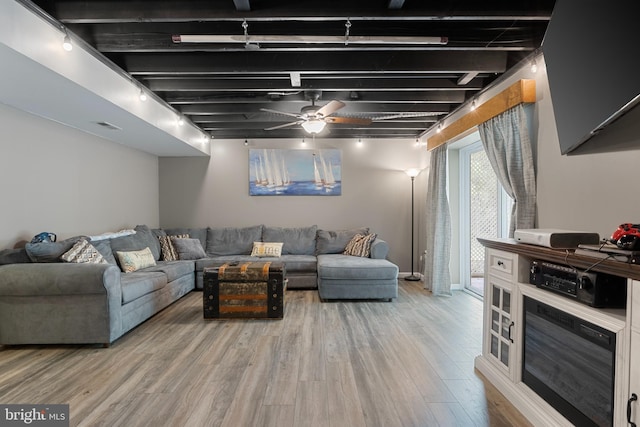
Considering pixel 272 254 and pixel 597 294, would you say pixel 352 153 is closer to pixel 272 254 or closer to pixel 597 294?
pixel 272 254

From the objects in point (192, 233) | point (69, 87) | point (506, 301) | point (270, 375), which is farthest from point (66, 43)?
point (506, 301)

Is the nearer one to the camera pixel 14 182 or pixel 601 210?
pixel 601 210

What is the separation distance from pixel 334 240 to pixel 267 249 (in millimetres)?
1116

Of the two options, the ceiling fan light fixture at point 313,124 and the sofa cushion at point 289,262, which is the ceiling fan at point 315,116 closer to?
the ceiling fan light fixture at point 313,124

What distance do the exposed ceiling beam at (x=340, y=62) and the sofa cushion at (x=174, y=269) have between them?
2334mm

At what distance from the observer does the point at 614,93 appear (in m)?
1.45

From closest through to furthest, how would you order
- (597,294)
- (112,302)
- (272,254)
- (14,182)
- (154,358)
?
(597,294)
(154,358)
(112,302)
(14,182)
(272,254)

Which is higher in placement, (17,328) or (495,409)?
(17,328)

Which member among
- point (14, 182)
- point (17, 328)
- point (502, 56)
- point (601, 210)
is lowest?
point (17, 328)

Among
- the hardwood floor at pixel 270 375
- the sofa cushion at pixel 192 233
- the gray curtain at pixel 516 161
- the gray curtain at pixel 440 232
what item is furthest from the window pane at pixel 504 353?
the sofa cushion at pixel 192 233

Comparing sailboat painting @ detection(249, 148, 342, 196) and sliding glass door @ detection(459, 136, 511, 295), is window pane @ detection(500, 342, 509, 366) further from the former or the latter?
sailboat painting @ detection(249, 148, 342, 196)

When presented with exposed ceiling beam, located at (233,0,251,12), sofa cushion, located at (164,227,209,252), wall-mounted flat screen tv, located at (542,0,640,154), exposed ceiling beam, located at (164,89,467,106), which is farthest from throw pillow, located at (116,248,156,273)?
wall-mounted flat screen tv, located at (542,0,640,154)

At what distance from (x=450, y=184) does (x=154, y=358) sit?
4.27 metres

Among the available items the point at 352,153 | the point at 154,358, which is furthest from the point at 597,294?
the point at 352,153
